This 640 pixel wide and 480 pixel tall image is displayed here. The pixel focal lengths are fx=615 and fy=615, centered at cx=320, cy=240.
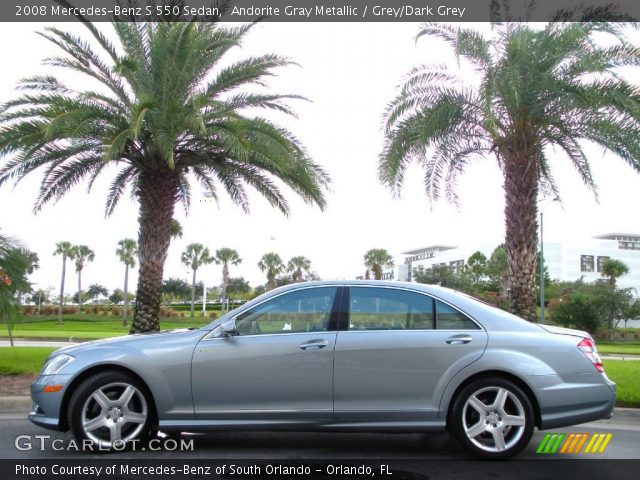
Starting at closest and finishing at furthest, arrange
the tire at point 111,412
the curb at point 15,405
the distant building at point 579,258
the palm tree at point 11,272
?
the tire at point 111,412 → the curb at point 15,405 → the palm tree at point 11,272 → the distant building at point 579,258

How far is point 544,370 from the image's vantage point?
17.5 feet

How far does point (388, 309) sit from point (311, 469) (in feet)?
5.09

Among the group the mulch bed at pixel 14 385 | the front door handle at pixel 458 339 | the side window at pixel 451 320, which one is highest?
the side window at pixel 451 320

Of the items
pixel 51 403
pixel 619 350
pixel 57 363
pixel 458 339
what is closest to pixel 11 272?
pixel 57 363

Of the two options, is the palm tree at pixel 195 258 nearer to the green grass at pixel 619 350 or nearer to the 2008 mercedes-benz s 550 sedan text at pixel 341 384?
the green grass at pixel 619 350

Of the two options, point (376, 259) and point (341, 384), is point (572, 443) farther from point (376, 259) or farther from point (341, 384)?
point (376, 259)

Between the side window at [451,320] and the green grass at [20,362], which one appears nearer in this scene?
the side window at [451,320]

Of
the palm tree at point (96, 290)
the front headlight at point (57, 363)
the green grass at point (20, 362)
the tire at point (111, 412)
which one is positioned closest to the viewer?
the tire at point (111, 412)

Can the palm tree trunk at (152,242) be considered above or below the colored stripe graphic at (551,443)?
above

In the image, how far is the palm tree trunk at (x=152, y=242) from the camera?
44.2ft

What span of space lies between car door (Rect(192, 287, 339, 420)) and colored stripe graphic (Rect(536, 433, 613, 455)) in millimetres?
2270

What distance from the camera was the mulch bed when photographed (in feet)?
27.7

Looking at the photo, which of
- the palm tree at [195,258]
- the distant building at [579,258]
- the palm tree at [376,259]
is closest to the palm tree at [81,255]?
the palm tree at [195,258]

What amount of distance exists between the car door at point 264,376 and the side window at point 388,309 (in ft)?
1.05
